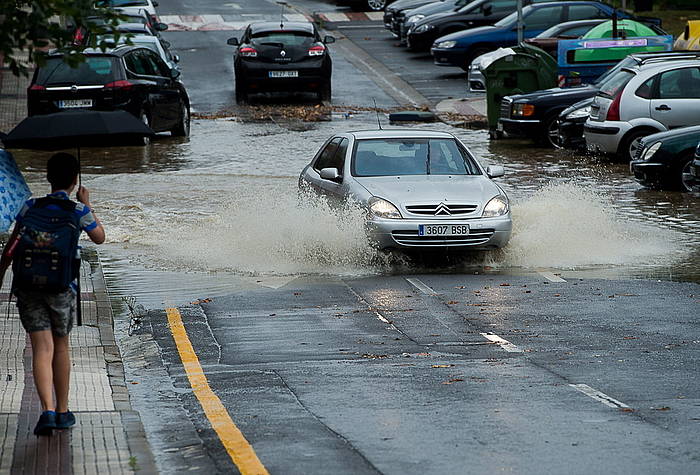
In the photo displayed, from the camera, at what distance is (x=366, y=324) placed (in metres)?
11.4

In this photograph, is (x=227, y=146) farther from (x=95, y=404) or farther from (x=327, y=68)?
(x=95, y=404)

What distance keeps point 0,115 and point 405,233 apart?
18081mm

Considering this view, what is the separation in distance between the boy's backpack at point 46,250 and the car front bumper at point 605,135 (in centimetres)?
1586

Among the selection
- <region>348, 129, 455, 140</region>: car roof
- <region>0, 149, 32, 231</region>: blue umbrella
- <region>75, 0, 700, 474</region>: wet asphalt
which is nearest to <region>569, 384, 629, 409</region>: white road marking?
<region>75, 0, 700, 474</region>: wet asphalt

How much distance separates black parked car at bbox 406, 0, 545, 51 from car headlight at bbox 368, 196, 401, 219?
2506 centimetres

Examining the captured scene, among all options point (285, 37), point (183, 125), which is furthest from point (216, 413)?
point (285, 37)

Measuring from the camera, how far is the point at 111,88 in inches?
973

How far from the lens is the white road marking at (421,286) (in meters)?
13.0

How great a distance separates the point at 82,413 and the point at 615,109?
1551 centimetres

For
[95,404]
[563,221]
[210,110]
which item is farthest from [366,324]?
[210,110]

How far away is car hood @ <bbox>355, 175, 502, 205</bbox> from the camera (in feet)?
47.1

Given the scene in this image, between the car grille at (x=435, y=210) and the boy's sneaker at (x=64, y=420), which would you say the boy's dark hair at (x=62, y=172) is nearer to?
the boy's sneaker at (x=64, y=420)

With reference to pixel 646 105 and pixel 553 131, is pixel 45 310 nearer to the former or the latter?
pixel 646 105

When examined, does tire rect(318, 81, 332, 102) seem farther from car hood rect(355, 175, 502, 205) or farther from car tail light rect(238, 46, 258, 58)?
car hood rect(355, 175, 502, 205)
